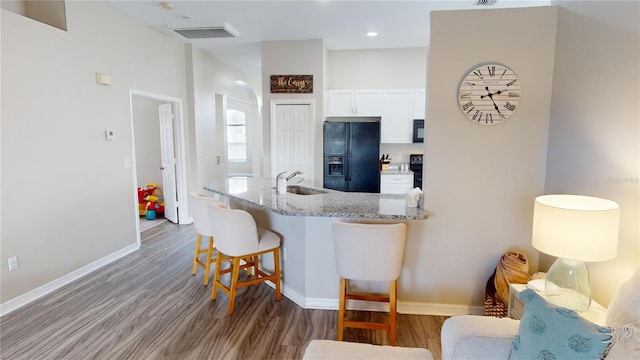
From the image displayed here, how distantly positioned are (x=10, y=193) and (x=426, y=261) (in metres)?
3.39

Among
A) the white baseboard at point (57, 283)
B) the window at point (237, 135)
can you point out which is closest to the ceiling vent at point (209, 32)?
the white baseboard at point (57, 283)

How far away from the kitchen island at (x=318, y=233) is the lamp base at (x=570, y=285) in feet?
2.63

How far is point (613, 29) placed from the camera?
1.80 m

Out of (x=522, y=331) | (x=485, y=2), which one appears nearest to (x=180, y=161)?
(x=485, y=2)

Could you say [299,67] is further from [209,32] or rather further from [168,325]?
[168,325]

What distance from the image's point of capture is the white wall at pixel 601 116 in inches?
66.2

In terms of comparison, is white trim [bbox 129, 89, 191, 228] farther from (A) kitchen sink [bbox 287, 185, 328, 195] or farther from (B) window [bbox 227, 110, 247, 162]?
(B) window [bbox 227, 110, 247, 162]

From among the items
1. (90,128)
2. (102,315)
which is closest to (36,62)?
(90,128)

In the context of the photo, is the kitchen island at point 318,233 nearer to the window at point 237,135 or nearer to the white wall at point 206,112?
the white wall at point 206,112

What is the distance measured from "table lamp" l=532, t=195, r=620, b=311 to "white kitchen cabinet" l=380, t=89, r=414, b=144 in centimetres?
344

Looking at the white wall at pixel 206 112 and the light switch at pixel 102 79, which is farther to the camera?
the white wall at pixel 206 112

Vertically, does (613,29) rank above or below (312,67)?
below

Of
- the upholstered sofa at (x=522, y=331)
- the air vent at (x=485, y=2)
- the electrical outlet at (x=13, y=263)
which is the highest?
the air vent at (x=485, y=2)

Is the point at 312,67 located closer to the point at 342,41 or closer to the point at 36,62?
the point at 342,41
